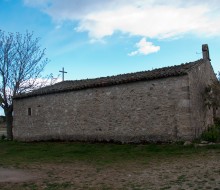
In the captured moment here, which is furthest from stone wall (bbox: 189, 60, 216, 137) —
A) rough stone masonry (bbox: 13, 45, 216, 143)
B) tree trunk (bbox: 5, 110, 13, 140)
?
tree trunk (bbox: 5, 110, 13, 140)

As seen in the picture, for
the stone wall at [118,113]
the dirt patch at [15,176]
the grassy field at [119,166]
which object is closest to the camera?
the grassy field at [119,166]

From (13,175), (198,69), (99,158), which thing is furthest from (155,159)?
(198,69)

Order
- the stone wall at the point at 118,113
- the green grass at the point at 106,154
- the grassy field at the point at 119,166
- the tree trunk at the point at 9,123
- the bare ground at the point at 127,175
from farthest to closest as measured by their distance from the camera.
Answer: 1. the tree trunk at the point at 9,123
2. the stone wall at the point at 118,113
3. the green grass at the point at 106,154
4. the grassy field at the point at 119,166
5. the bare ground at the point at 127,175

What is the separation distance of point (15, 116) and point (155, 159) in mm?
14304

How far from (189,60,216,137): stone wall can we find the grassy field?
2.46m

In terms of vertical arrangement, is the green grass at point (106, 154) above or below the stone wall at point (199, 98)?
below

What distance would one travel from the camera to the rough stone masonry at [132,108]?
15.5 meters

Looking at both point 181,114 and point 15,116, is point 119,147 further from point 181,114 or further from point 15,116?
point 15,116

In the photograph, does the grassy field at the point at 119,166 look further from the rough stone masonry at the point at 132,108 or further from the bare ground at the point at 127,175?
the rough stone masonry at the point at 132,108

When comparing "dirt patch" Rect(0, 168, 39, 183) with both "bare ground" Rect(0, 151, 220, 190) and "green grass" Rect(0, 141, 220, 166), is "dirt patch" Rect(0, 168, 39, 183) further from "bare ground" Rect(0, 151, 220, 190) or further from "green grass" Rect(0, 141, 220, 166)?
"green grass" Rect(0, 141, 220, 166)

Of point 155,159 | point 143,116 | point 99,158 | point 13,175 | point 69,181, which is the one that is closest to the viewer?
point 69,181

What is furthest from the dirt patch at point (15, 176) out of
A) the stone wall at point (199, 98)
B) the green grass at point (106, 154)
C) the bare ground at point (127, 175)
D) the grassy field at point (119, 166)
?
the stone wall at point (199, 98)

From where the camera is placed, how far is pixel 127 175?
9500 mm

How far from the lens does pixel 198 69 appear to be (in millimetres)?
17594
